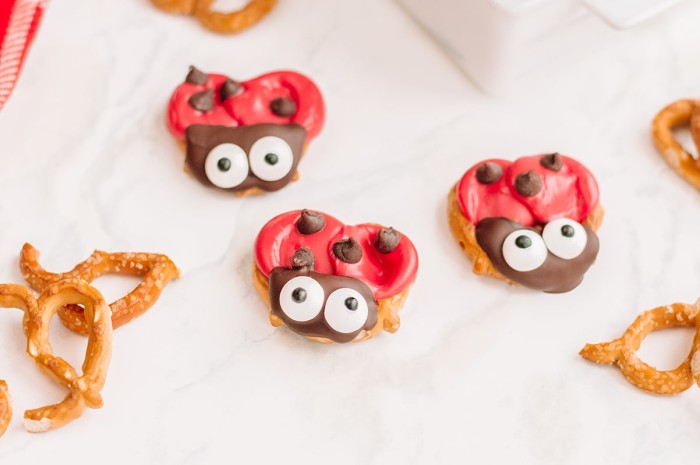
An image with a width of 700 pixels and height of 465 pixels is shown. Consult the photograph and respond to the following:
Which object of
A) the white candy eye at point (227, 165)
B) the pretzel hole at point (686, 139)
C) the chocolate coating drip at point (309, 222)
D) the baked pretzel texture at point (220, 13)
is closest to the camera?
the chocolate coating drip at point (309, 222)

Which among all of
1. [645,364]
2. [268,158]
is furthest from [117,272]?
[645,364]

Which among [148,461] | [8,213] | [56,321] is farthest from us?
[8,213]

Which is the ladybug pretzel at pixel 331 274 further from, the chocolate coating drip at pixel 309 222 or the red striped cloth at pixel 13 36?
the red striped cloth at pixel 13 36

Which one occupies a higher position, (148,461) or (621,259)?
(621,259)

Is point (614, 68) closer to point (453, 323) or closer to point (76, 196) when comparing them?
point (453, 323)

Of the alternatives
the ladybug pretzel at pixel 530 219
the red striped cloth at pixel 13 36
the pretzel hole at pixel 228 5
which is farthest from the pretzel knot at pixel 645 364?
the red striped cloth at pixel 13 36

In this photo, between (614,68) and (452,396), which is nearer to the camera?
(452,396)

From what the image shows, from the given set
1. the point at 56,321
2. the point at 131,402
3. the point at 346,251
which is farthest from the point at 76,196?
the point at 346,251

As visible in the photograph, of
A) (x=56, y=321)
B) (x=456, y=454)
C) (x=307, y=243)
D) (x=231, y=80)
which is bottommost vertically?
(x=456, y=454)
